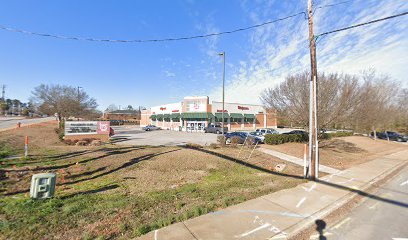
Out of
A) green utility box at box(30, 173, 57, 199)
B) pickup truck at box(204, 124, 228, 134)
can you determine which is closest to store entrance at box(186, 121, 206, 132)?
pickup truck at box(204, 124, 228, 134)

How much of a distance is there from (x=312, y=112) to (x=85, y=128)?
739 inches

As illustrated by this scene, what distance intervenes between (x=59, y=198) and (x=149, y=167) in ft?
12.5

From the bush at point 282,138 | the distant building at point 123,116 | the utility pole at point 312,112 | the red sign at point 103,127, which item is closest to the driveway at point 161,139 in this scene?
the red sign at point 103,127

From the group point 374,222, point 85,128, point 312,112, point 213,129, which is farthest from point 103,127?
point 213,129

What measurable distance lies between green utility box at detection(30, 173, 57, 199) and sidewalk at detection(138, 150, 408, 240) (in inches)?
143

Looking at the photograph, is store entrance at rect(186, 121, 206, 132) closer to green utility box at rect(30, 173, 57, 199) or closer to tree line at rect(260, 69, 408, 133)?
tree line at rect(260, 69, 408, 133)

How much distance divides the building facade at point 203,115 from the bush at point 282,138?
1607 centimetres

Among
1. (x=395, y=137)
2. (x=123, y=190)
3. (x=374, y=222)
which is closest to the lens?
(x=374, y=222)

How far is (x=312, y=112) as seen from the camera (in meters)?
7.96

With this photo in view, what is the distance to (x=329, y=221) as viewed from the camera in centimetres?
464

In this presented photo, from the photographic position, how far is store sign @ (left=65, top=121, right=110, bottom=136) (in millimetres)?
17312

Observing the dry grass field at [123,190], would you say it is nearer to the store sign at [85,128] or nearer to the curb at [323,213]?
the curb at [323,213]

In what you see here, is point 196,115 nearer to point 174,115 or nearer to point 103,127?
point 174,115

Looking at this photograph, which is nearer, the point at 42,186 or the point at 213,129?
the point at 42,186
